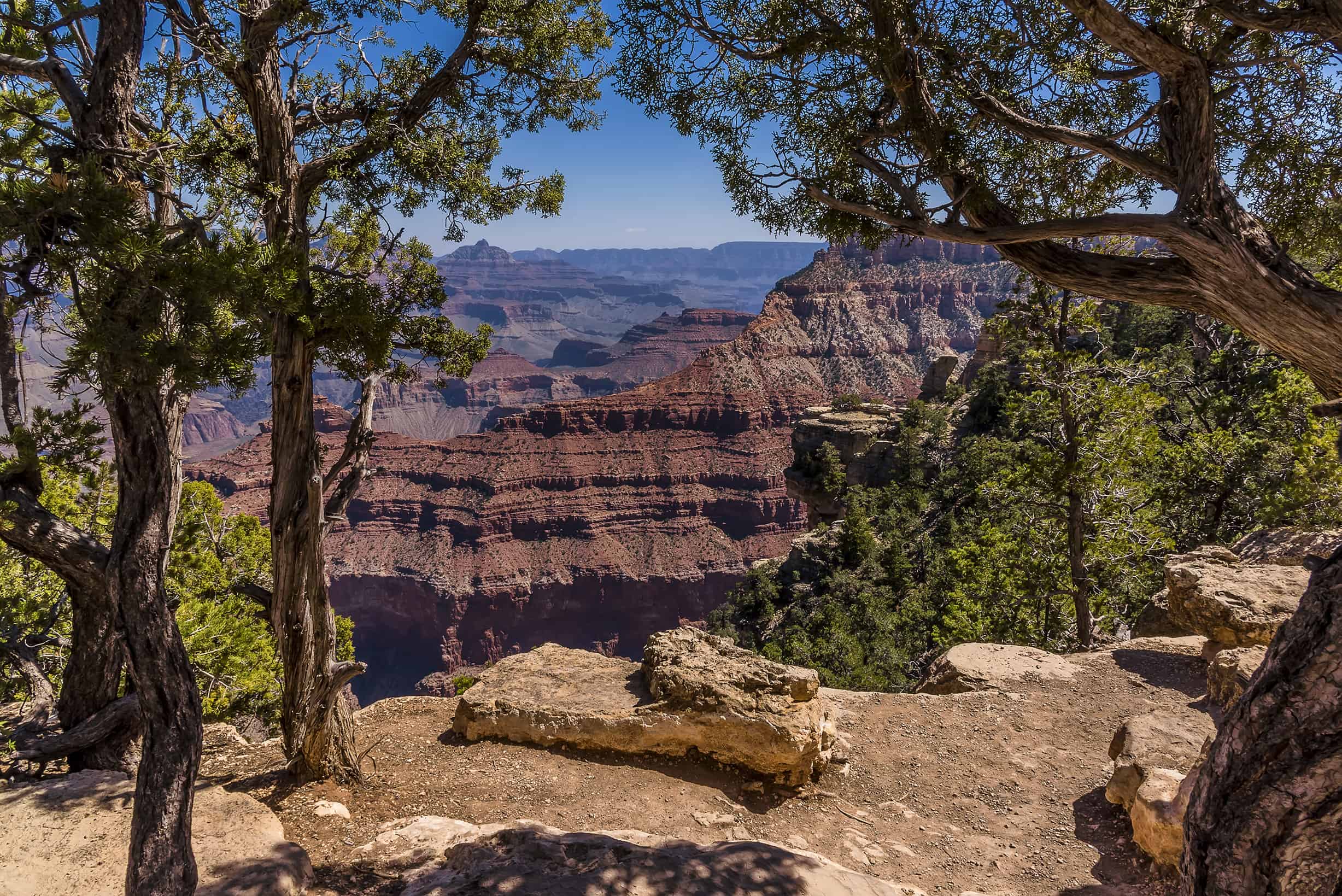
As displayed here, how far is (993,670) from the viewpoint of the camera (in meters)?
9.49

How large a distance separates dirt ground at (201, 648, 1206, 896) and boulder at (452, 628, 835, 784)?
178 mm

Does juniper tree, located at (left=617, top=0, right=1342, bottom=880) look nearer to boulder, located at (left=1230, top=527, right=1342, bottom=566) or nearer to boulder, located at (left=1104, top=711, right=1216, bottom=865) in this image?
boulder, located at (left=1104, top=711, right=1216, bottom=865)

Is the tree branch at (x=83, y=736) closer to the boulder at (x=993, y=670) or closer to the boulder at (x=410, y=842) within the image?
the boulder at (x=410, y=842)

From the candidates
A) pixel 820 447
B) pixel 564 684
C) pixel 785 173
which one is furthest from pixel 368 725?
pixel 820 447

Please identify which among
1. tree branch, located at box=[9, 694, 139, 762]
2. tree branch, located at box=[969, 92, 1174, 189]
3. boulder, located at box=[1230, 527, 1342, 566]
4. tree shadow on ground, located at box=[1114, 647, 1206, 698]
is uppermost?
tree branch, located at box=[969, 92, 1174, 189]

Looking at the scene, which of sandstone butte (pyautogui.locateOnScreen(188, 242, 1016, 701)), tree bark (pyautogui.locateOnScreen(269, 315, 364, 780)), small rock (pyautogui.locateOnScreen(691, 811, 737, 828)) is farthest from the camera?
sandstone butte (pyautogui.locateOnScreen(188, 242, 1016, 701))

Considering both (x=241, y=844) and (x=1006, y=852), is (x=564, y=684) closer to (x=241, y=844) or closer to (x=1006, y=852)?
(x=241, y=844)

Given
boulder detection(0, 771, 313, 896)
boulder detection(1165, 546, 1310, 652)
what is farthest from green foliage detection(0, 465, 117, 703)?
boulder detection(1165, 546, 1310, 652)

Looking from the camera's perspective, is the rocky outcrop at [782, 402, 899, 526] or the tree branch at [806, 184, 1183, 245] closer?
the tree branch at [806, 184, 1183, 245]

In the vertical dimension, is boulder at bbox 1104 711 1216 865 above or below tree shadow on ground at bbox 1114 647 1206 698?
above

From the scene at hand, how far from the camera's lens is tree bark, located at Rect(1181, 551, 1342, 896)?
2.62m

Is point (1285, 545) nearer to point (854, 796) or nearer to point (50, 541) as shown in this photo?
point (854, 796)

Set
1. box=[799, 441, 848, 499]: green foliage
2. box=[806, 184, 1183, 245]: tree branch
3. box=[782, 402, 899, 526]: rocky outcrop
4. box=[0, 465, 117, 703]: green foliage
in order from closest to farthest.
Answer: box=[806, 184, 1183, 245]: tree branch < box=[0, 465, 117, 703]: green foliage < box=[782, 402, 899, 526]: rocky outcrop < box=[799, 441, 848, 499]: green foliage

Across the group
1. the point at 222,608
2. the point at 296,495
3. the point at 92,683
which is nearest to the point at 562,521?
the point at 222,608
